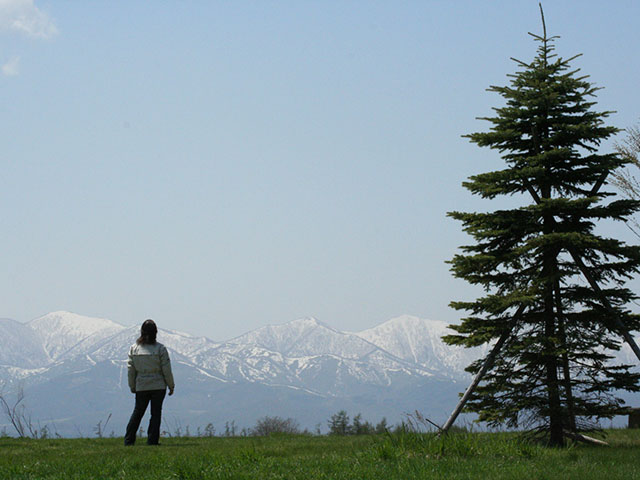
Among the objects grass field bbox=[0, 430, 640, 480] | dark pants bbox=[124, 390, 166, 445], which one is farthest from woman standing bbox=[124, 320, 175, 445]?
grass field bbox=[0, 430, 640, 480]

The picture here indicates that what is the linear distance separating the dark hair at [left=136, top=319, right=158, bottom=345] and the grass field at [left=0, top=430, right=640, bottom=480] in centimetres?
220

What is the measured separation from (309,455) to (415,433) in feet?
5.75

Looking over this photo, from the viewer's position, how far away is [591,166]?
15344 mm

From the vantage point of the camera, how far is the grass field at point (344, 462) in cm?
951

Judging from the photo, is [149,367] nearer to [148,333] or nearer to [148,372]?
[148,372]

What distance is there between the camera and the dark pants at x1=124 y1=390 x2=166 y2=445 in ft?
47.1

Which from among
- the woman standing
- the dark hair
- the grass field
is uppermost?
the dark hair

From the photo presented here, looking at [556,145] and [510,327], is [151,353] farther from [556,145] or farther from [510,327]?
Result: [556,145]

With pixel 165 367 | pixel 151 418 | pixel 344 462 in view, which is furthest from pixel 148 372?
pixel 344 462

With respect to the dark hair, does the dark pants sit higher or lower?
lower

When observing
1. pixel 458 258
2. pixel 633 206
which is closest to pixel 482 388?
pixel 458 258

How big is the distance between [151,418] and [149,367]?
3.29 feet

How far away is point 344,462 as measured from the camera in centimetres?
1048

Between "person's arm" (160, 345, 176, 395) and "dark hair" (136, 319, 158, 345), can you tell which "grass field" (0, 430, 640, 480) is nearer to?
"person's arm" (160, 345, 176, 395)
